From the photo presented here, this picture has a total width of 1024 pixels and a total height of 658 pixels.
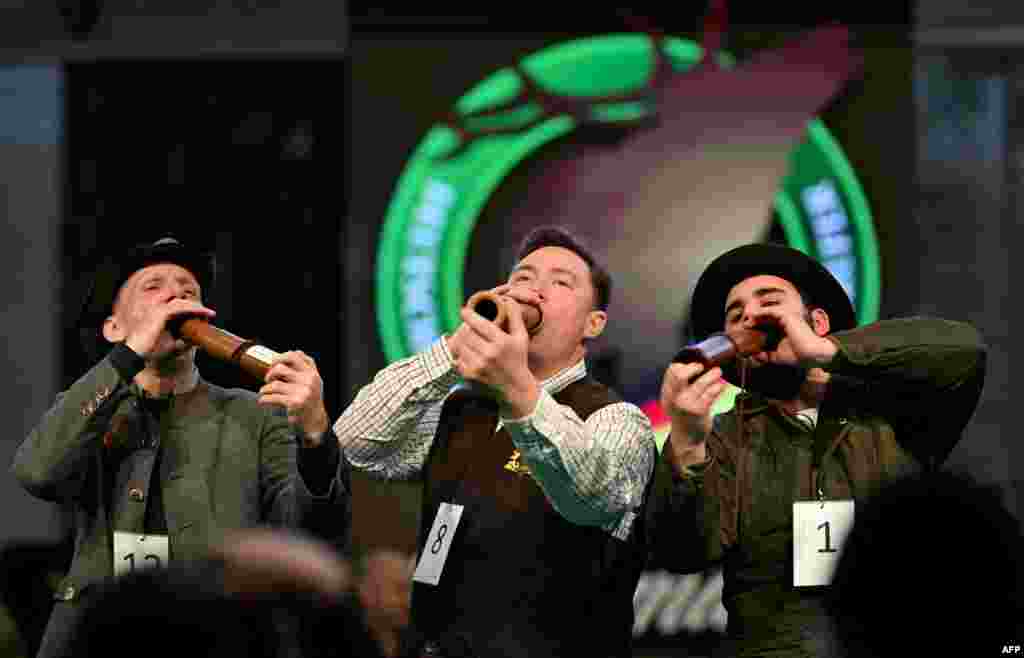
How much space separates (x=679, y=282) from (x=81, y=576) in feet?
8.91

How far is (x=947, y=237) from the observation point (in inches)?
219

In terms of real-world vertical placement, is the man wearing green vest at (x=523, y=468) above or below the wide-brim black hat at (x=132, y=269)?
below

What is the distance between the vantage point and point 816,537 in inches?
124

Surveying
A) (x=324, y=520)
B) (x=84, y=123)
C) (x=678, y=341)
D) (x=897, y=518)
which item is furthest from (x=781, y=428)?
(x=84, y=123)

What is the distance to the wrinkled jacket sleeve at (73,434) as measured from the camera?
10.7ft

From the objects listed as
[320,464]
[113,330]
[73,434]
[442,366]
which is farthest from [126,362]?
[442,366]

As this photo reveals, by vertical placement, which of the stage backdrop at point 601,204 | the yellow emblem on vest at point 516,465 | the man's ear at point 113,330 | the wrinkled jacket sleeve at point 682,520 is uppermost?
the stage backdrop at point 601,204

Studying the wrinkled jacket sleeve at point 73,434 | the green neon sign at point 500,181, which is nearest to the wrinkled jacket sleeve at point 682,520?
the wrinkled jacket sleeve at point 73,434

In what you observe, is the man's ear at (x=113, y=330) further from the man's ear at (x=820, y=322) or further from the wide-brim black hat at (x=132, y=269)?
the man's ear at (x=820, y=322)

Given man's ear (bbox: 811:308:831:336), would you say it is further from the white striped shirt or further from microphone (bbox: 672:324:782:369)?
the white striped shirt

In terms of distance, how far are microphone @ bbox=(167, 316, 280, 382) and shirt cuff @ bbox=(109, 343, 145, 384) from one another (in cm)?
11

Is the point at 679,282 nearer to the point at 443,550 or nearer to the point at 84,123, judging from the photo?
the point at 84,123

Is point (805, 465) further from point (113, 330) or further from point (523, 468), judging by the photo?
point (113, 330)

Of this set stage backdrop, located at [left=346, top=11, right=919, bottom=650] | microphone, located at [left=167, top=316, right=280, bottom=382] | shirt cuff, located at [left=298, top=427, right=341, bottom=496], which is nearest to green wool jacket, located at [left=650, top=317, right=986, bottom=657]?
shirt cuff, located at [left=298, top=427, right=341, bottom=496]
